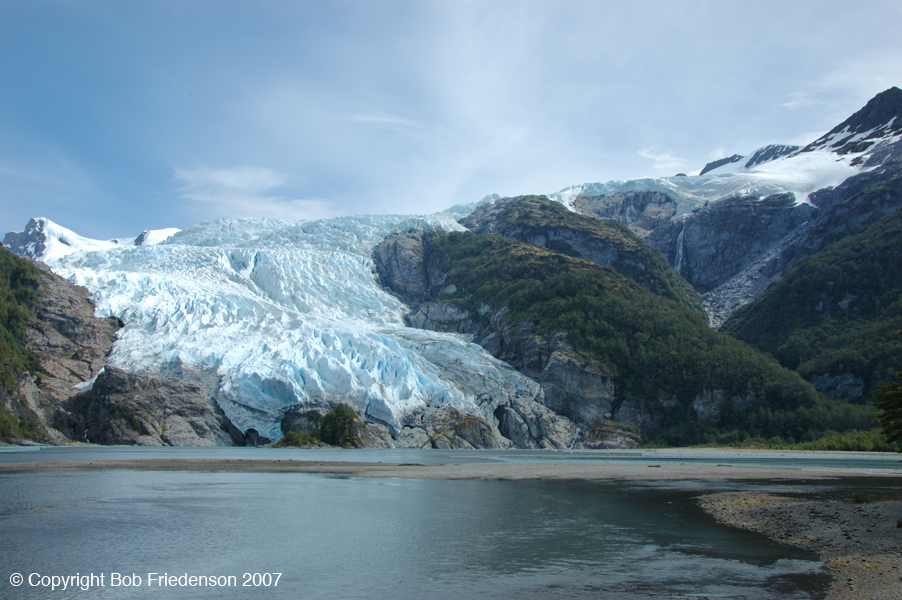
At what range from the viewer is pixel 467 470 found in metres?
46.7

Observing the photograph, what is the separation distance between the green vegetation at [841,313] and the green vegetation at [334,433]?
237 feet

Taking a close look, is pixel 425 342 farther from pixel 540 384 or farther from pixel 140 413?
pixel 140 413

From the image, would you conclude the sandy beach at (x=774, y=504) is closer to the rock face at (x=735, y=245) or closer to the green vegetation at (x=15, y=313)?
the green vegetation at (x=15, y=313)

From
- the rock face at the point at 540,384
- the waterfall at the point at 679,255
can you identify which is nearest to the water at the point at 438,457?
the rock face at the point at 540,384

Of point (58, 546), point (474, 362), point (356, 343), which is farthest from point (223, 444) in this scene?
point (58, 546)

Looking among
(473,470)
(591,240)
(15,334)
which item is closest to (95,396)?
(15,334)

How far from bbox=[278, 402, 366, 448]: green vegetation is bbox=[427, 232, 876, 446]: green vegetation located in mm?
40601

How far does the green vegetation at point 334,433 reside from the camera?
79625mm

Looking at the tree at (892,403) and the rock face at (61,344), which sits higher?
the rock face at (61,344)

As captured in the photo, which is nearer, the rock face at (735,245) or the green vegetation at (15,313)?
the green vegetation at (15,313)

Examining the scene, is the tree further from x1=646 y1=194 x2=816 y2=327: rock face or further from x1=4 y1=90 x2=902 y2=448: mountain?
x1=646 y1=194 x2=816 y2=327: rock face

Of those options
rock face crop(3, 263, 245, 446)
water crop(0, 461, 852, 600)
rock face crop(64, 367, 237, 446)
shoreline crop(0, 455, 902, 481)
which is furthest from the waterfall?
water crop(0, 461, 852, 600)

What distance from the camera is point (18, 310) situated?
8281 centimetres

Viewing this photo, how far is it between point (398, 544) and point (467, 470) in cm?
2703
